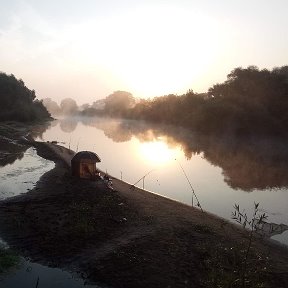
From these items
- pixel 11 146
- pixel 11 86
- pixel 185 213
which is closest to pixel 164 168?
pixel 185 213

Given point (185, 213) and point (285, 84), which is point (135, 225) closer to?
point (185, 213)

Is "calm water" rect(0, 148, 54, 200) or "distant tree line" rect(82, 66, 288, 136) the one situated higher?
"distant tree line" rect(82, 66, 288, 136)

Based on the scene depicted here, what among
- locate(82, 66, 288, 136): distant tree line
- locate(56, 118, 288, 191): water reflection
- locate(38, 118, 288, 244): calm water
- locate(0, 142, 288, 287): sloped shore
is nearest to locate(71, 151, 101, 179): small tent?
A: locate(0, 142, 288, 287): sloped shore

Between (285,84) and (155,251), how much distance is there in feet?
270

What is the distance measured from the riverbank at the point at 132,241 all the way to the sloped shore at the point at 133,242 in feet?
0.13

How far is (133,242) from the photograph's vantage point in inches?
672

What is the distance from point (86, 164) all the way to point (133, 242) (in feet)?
47.2

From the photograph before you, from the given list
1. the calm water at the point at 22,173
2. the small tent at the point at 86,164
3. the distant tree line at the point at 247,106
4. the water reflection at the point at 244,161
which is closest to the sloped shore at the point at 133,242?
the calm water at the point at 22,173

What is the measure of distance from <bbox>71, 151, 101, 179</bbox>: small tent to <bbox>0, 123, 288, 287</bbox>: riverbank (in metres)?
4.74

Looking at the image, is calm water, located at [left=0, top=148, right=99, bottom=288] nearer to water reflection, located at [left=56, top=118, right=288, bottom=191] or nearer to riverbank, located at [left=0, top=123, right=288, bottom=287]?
riverbank, located at [left=0, top=123, right=288, bottom=287]

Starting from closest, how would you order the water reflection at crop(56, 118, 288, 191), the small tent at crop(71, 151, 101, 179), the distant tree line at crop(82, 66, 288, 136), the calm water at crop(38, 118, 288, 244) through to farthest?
the calm water at crop(38, 118, 288, 244) → the small tent at crop(71, 151, 101, 179) → the water reflection at crop(56, 118, 288, 191) → the distant tree line at crop(82, 66, 288, 136)

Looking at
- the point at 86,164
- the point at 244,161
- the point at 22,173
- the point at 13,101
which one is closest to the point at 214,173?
the point at 244,161

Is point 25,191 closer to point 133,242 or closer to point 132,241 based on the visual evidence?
point 132,241

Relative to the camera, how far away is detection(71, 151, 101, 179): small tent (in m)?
30.2
